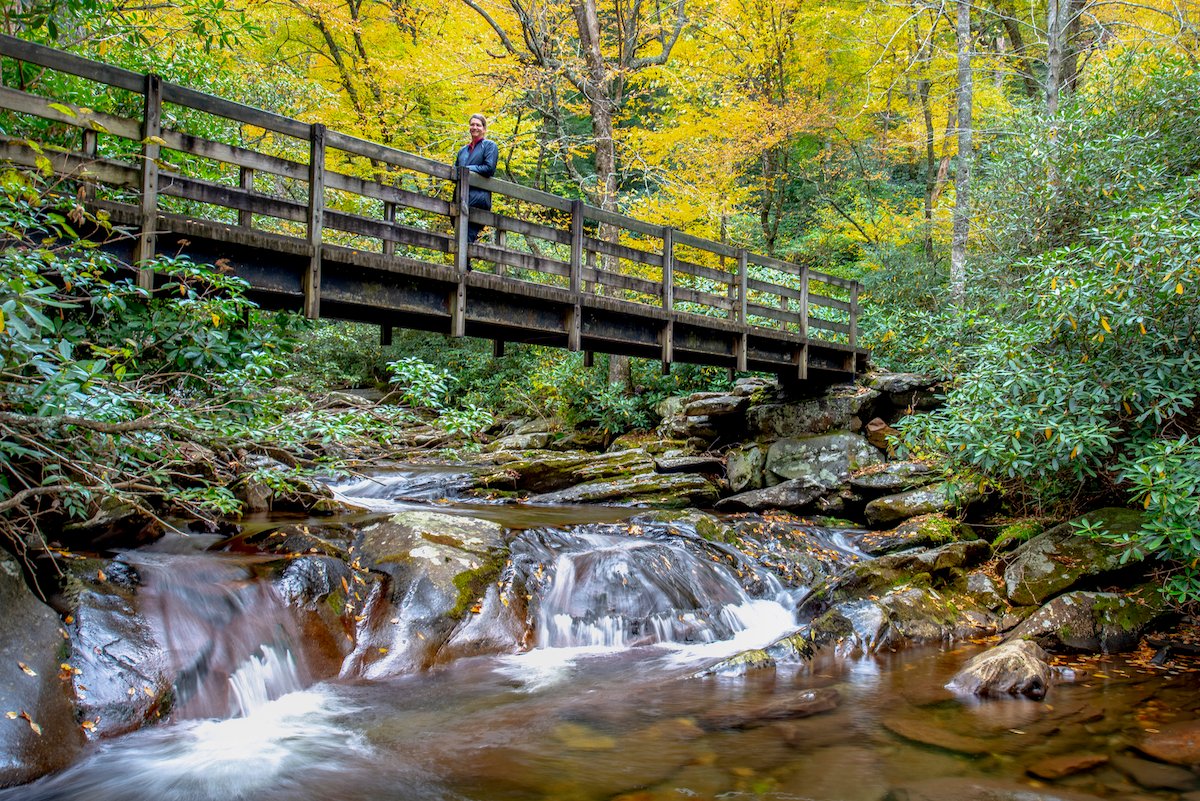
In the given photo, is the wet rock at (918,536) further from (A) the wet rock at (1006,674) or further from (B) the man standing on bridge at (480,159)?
(B) the man standing on bridge at (480,159)

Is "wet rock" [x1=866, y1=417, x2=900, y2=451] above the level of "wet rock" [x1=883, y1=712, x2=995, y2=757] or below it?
above

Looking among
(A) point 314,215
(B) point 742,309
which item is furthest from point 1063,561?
(A) point 314,215

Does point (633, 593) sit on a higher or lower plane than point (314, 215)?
lower

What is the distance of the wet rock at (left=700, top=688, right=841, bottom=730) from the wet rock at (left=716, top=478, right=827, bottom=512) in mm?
6127

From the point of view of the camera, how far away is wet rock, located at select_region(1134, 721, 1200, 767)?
4.64 metres

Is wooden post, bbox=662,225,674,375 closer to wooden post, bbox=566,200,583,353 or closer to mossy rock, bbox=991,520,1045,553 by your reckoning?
wooden post, bbox=566,200,583,353

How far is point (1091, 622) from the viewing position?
702 centimetres

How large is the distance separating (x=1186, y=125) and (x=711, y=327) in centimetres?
644

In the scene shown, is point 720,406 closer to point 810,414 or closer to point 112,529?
point 810,414

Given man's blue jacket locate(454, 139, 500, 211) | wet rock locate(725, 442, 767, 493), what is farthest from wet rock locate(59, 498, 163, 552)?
wet rock locate(725, 442, 767, 493)

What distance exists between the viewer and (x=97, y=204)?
6.00 metres

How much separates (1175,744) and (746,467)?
8933 millimetres

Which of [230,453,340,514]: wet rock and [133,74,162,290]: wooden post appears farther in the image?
[230,453,340,514]: wet rock

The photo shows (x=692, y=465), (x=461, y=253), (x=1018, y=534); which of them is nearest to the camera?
(x=461, y=253)
